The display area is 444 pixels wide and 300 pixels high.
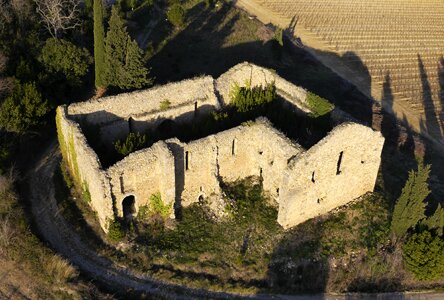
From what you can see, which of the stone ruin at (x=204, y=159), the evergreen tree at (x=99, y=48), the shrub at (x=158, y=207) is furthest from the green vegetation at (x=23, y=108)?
the shrub at (x=158, y=207)

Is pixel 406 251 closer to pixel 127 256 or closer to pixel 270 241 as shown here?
pixel 270 241

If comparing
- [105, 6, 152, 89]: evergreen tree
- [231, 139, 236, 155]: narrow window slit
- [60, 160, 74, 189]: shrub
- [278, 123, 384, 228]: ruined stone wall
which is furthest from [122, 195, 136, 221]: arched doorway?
[105, 6, 152, 89]: evergreen tree

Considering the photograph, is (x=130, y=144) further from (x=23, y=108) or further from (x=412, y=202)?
(x=412, y=202)

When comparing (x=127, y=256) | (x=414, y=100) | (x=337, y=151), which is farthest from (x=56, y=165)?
(x=414, y=100)

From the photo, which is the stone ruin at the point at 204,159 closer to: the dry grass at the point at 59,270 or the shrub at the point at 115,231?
the shrub at the point at 115,231

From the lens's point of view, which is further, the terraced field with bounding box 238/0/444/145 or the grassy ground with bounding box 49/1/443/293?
the terraced field with bounding box 238/0/444/145

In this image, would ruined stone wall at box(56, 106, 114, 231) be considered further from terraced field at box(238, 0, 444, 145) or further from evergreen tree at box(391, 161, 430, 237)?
terraced field at box(238, 0, 444, 145)
